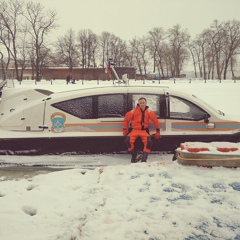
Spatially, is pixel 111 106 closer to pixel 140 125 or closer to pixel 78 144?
pixel 140 125

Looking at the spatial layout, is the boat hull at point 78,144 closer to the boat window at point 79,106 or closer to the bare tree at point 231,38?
the boat window at point 79,106

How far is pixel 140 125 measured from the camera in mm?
6488

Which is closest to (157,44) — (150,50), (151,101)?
(150,50)

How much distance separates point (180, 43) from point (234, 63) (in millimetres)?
12080

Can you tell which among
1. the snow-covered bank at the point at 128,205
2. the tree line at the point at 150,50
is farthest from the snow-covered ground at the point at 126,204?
the tree line at the point at 150,50

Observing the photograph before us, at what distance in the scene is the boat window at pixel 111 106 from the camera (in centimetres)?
668

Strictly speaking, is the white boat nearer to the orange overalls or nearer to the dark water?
the orange overalls

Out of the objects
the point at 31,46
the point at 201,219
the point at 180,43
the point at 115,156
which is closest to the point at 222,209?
the point at 201,219

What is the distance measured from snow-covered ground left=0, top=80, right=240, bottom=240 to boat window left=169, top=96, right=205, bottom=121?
2036 millimetres

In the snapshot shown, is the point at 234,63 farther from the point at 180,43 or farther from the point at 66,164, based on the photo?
the point at 66,164

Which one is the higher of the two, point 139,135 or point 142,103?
point 142,103

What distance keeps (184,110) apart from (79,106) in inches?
82.5

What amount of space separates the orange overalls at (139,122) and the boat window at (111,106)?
0.30 m

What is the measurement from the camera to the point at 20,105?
691cm
